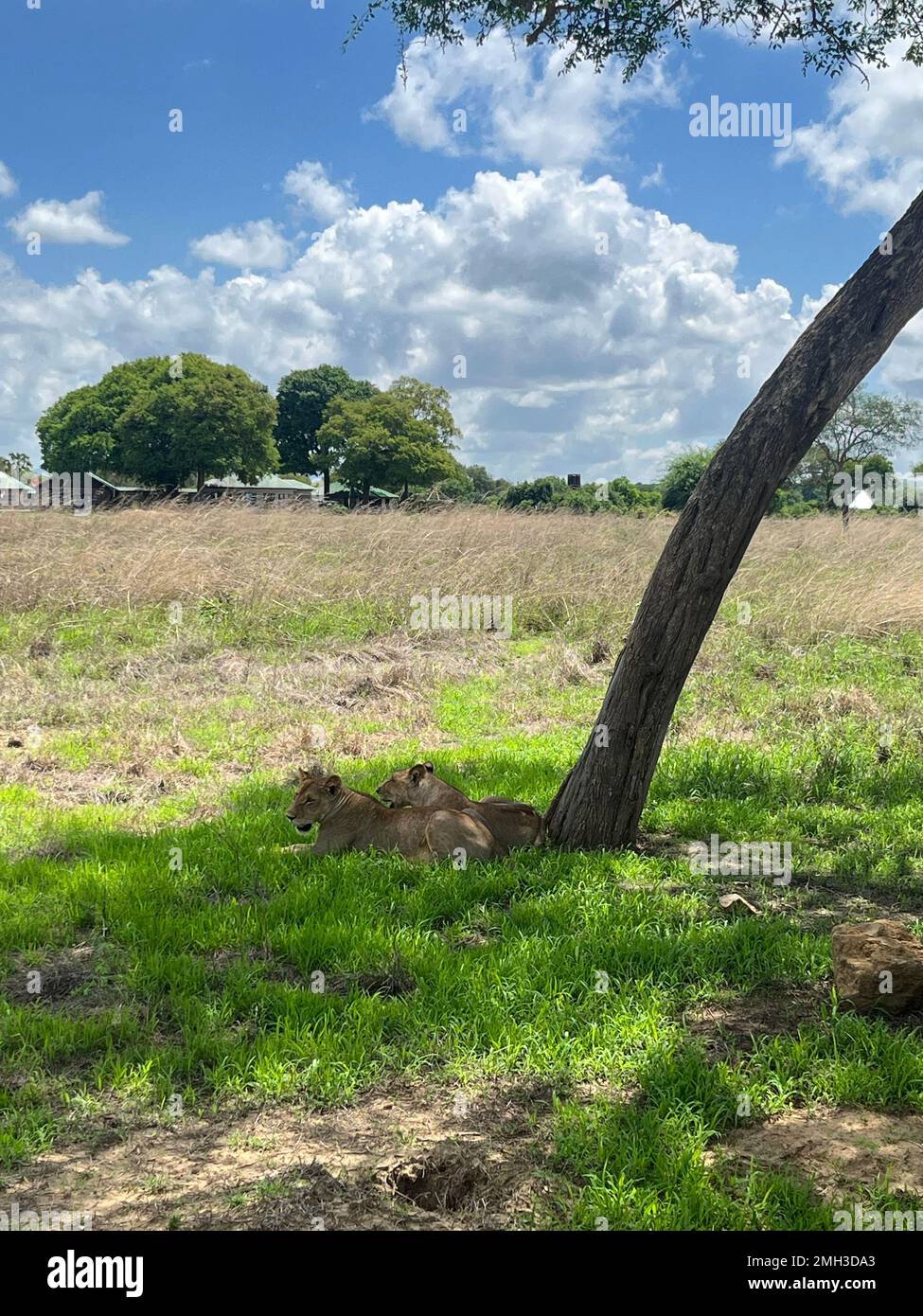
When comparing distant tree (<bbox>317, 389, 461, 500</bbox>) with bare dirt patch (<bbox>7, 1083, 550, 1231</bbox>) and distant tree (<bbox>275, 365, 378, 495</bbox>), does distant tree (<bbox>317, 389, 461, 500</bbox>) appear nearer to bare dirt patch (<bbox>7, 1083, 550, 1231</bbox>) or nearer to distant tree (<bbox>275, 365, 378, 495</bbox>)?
distant tree (<bbox>275, 365, 378, 495</bbox>)

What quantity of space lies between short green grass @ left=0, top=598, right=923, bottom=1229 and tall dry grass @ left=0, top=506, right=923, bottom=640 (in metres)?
5.02

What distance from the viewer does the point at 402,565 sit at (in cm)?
1557

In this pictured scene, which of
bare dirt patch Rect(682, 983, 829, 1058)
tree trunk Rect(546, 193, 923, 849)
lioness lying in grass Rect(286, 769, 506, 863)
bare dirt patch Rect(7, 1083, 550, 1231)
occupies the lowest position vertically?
bare dirt patch Rect(7, 1083, 550, 1231)

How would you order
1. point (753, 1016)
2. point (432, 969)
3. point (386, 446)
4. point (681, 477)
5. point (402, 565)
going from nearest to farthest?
point (753, 1016)
point (432, 969)
point (402, 565)
point (681, 477)
point (386, 446)

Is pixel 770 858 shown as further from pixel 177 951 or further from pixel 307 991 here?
pixel 177 951

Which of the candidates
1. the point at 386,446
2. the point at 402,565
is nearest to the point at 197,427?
the point at 386,446

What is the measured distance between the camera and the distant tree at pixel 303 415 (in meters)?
75.1

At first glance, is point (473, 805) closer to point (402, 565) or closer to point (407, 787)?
point (407, 787)

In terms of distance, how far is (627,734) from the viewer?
5.90m

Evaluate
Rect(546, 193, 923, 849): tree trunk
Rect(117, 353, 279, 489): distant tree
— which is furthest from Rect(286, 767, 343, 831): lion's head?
Rect(117, 353, 279, 489): distant tree

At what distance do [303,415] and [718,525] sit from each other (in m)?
73.5

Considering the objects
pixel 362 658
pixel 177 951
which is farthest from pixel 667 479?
pixel 177 951

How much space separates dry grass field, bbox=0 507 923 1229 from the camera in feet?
9.95
